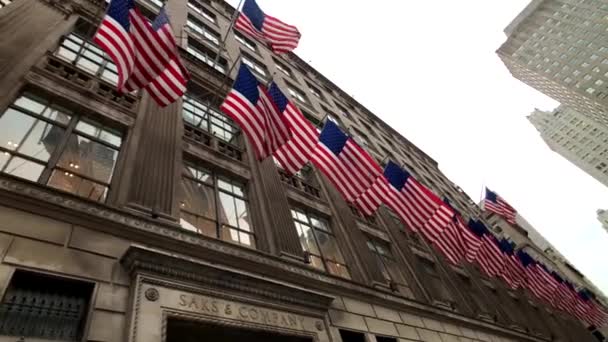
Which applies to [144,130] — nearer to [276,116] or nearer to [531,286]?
[276,116]

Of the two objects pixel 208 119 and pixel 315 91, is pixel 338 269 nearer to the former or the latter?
pixel 208 119

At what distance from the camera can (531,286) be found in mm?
21359

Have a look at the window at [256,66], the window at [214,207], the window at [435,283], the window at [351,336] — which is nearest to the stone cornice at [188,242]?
the window at [214,207]

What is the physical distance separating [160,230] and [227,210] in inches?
129

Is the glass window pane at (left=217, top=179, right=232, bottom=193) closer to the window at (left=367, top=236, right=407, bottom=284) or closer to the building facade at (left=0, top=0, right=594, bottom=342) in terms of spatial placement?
the building facade at (left=0, top=0, right=594, bottom=342)

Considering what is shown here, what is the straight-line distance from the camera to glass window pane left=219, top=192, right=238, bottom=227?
35.9 feet

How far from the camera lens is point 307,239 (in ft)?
44.8

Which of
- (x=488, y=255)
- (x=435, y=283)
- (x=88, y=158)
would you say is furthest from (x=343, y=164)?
(x=488, y=255)

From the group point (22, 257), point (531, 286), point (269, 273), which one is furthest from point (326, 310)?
point (531, 286)

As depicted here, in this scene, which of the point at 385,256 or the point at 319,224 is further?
the point at 385,256

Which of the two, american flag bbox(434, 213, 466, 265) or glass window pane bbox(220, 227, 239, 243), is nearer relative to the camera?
glass window pane bbox(220, 227, 239, 243)

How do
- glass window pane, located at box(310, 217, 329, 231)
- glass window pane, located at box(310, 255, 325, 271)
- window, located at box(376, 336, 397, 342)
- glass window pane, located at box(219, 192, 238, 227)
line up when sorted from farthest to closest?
1. glass window pane, located at box(310, 217, 329, 231)
2. glass window pane, located at box(310, 255, 325, 271)
3. window, located at box(376, 336, 397, 342)
4. glass window pane, located at box(219, 192, 238, 227)

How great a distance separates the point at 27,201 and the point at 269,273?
5634mm

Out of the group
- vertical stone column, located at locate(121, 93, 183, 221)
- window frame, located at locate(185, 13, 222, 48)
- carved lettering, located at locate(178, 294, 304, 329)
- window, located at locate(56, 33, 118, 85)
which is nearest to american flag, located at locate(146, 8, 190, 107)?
vertical stone column, located at locate(121, 93, 183, 221)
